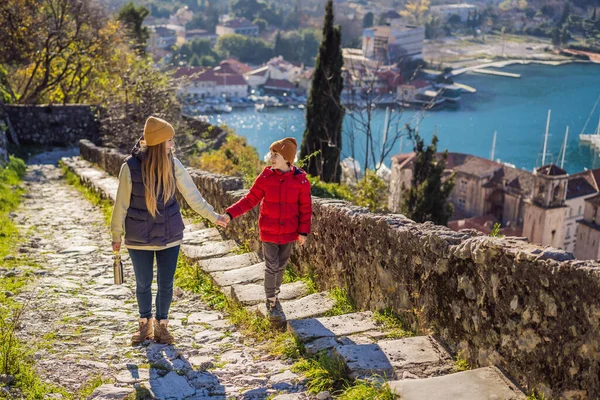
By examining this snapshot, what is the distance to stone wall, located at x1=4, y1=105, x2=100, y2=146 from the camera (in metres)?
18.6

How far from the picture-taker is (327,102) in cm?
2711

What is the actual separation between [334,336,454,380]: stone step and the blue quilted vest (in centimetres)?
125

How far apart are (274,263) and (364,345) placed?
1.12 meters

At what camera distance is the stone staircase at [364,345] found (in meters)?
3.53

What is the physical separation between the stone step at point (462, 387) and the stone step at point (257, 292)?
6.88ft

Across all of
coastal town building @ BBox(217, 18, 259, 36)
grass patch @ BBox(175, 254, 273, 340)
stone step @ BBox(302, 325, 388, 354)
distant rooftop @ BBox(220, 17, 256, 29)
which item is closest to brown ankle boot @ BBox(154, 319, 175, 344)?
grass patch @ BBox(175, 254, 273, 340)

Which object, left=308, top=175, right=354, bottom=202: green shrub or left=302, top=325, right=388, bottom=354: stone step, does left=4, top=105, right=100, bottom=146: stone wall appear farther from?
left=302, top=325, right=388, bottom=354: stone step

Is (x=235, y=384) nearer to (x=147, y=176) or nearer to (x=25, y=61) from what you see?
(x=147, y=176)

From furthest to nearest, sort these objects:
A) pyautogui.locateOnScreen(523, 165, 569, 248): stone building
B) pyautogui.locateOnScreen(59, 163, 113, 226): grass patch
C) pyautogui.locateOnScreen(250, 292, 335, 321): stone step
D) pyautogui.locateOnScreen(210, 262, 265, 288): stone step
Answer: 1. pyautogui.locateOnScreen(523, 165, 569, 248): stone building
2. pyautogui.locateOnScreen(59, 163, 113, 226): grass patch
3. pyautogui.locateOnScreen(210, 262, 265, 288): stone step
4. pyautogui.locateOnScreen(250, 292, 335, 321): stone step

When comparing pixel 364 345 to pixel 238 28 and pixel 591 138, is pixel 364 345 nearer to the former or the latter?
pixel 591 138

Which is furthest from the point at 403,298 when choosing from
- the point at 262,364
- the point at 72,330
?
the point at 72,330

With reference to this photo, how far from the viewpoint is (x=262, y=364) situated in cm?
442

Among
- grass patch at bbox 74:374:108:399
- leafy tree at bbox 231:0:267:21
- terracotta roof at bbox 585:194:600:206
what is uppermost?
leafy tree at bbox 231:0:267:21

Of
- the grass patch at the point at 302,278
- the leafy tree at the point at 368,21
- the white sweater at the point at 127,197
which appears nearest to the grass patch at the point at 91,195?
the grass patch at the point at 302,278
